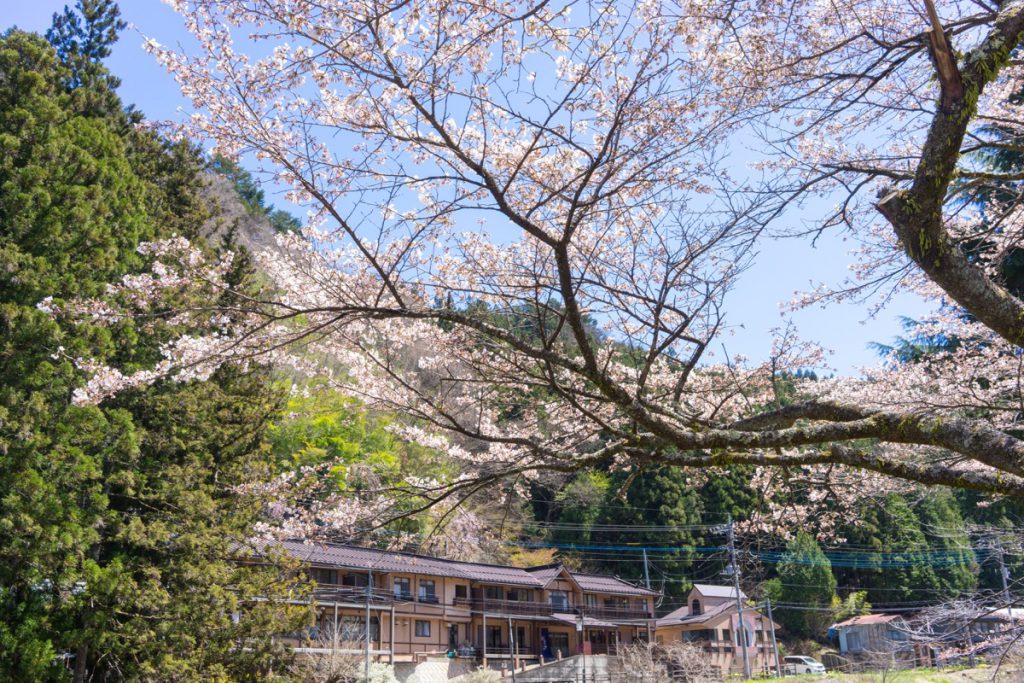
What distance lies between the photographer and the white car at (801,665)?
86.0ft

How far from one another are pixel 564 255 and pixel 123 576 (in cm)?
1014

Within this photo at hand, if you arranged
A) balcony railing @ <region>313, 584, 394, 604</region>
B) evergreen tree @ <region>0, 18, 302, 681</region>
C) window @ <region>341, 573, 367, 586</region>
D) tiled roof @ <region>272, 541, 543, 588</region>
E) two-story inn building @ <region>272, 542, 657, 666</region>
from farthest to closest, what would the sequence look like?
window @ <region>341, 573, 367, 586</region> → two-story inn building @ <region>272, 542, 657, 666</region> → tiled roof @ <region>272, 541, 543, 588</region> → balcony railing @ <region>313, 584, 394, 604</region> → evergreen tree @ <region>0, 18, 302, 681</region>

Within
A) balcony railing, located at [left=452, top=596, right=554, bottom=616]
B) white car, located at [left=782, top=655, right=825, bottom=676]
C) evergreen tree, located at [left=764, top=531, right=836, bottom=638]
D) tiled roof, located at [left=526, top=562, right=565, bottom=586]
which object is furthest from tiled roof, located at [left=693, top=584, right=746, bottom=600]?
balcony railing, located at [left=452, top=596, right=554, bottom=616]

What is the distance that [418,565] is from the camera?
23.3 meters

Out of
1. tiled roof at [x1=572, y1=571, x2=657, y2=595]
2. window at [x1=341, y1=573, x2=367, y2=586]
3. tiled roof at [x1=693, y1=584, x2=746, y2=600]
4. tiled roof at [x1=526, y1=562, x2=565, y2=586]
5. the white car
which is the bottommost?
the white car

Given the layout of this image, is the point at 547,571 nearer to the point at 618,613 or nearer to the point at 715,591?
the point at 618,613

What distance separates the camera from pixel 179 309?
151 inches

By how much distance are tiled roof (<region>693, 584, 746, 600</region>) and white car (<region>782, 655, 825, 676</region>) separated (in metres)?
3.02

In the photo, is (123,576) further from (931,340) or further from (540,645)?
(540,645)

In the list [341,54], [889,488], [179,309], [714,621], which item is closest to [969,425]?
[341,54]

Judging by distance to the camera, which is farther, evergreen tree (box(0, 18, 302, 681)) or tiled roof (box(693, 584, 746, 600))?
tiled roof (box(693, 584, 746, 600))

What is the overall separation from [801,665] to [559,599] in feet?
31.4

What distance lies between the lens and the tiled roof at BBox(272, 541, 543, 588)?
20.0 meters

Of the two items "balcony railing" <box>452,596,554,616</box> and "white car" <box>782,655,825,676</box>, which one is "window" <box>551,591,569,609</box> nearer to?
"balcony railing" <box>452,596,554,616</box>
